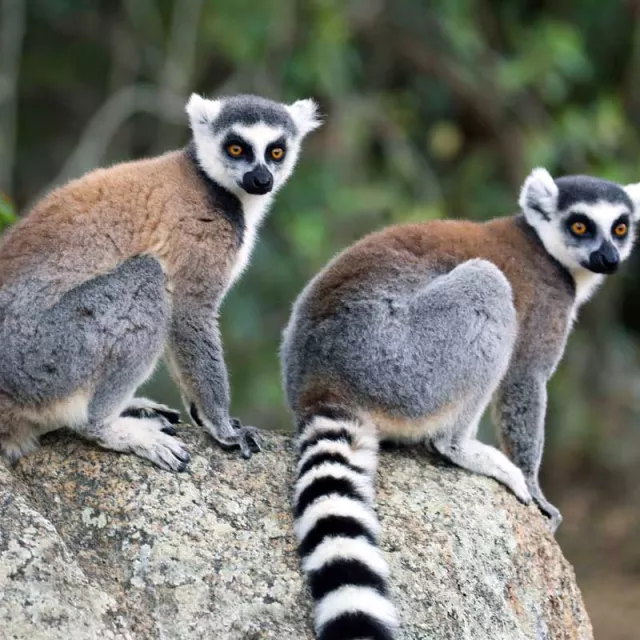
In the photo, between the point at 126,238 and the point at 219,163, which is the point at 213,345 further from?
the point at 219,163

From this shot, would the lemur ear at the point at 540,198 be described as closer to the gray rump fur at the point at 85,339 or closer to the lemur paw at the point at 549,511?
the lemur paw at the point at 549,511

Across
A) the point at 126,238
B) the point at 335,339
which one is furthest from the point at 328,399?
the point at 126,238

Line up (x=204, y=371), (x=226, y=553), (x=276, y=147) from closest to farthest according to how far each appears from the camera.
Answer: (x=226, y=553) < (x=204, y=371) < (x=276, y=147)

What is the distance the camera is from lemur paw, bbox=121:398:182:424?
4.73m

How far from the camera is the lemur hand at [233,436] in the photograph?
4.53m

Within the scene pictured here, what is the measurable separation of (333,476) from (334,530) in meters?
0.27

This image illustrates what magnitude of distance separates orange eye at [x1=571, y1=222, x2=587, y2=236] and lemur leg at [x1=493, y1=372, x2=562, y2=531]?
829mm

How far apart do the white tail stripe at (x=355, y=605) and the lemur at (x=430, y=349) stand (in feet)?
0.37

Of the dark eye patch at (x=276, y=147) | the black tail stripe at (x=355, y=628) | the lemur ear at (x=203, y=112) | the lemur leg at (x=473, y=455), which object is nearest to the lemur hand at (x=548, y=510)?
the lemur leg at (x=473, y=455)

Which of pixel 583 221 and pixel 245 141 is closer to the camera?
pixel 245 141

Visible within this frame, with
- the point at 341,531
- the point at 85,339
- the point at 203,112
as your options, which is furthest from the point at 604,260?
the point at 85,339

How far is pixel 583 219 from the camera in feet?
18.1

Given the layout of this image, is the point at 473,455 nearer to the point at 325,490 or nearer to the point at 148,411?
the point at 325,490

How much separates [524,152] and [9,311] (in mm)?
8007
